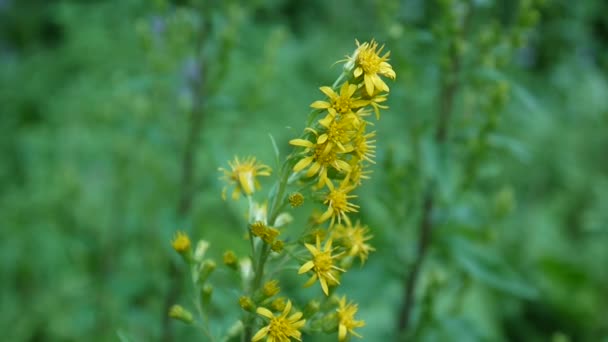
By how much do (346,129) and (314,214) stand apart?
0.33 metres

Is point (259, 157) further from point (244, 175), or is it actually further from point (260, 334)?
point (260, 334)

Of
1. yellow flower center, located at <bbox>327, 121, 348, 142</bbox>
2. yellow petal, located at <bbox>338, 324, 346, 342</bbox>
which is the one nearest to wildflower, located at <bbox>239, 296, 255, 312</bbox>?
yellow petal, located at <bbox>338, 324, 346, 342</bbox>

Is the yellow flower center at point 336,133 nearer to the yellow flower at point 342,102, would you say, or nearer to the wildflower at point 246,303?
the yellow flower at point 342,102

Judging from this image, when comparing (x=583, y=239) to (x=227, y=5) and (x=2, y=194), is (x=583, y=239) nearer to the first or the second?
(x=227, y=5)

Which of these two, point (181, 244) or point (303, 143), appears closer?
point (303, 143)

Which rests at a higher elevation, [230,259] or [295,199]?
[295,199]

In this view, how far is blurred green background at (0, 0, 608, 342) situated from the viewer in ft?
9.57

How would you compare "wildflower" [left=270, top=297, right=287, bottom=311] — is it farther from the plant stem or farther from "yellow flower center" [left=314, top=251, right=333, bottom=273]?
the plant stem

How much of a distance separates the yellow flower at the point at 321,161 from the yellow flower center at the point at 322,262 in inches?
8.2

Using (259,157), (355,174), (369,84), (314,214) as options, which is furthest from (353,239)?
(259,157)

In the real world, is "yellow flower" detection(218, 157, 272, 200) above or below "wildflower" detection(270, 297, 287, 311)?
above

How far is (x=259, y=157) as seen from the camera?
203 inches

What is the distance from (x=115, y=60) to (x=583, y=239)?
15.8 feet

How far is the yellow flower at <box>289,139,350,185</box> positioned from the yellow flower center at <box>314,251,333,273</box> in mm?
209
